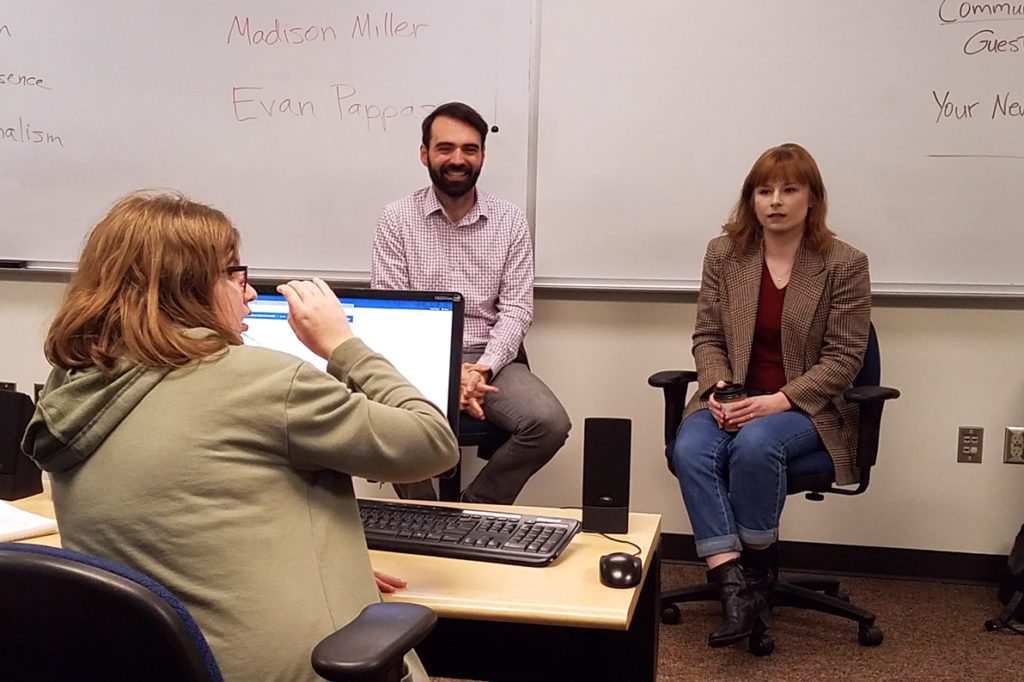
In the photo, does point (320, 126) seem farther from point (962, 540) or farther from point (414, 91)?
point (962, 540)

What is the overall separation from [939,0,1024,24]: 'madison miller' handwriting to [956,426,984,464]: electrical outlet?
118cm

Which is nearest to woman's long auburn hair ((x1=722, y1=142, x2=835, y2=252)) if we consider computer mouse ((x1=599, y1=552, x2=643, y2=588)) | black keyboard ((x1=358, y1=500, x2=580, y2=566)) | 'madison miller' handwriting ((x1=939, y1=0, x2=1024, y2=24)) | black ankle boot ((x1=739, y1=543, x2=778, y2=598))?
'madison miller' handwriting ((x1=939, y1=0, x2=1024, y2=24))

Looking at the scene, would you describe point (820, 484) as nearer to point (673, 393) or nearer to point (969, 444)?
point (673, 393)

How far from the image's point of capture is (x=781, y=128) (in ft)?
9.82

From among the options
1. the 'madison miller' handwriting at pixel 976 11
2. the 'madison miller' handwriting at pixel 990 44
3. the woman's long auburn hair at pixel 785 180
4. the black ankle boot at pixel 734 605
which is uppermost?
the 'madison miller' handwriting at pixel 976 11

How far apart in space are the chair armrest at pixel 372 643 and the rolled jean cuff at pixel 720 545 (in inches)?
64.8

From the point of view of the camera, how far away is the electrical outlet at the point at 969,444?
3068mm

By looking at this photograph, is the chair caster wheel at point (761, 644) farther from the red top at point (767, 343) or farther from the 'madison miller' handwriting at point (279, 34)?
the 'madison miller' handwriting at point (279, 34)

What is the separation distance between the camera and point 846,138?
9.73 ft

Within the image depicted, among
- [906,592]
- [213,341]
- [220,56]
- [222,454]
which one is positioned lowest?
[906,592]

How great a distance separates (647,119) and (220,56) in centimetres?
140

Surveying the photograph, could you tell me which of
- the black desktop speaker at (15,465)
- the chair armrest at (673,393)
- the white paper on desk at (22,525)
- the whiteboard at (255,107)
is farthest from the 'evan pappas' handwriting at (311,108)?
the white paper on desk at (22,525)

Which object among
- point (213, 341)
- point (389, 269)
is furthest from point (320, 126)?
point (213, 341)

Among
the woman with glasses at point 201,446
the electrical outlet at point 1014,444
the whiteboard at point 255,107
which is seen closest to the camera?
the woman with glasses at point 201,446
